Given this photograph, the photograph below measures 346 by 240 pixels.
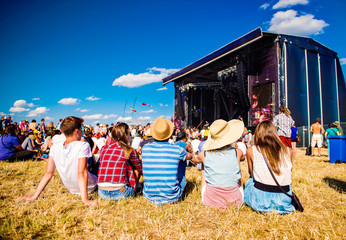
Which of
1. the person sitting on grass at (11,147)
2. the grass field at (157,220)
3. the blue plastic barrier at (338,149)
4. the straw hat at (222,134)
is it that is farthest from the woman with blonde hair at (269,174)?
the person sitting on grass at (11,147)

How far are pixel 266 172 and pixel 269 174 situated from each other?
4 cm

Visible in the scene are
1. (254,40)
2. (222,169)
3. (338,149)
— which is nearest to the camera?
(222,169)

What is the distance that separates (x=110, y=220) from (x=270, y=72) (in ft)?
39.2

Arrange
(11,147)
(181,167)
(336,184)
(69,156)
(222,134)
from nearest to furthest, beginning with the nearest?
(222,134)
(69,156)
(181,167)
(336,184)
(11,147)

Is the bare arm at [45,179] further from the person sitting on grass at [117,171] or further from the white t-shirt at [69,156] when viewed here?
the person sitting on grass at [117,171]

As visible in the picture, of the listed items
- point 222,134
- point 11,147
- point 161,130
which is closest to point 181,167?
point 161,130

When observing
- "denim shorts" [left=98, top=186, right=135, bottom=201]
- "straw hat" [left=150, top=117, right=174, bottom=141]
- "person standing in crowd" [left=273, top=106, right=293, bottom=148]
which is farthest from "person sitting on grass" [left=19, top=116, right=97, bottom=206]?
"person standing in crowd" [left=273, top=106, right=293, bottom=148]

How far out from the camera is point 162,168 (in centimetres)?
255

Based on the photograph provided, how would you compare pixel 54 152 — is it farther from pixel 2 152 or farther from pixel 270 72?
pixel 270 72

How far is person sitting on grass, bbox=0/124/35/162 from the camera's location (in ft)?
17.9

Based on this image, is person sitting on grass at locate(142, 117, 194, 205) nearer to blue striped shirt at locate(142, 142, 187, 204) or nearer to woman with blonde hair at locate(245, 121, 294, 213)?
blue striped shirt at locate(142, 142, 187, 204)

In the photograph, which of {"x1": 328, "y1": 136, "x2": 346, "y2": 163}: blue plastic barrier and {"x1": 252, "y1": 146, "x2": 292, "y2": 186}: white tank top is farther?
{"x1": 328, "y1": 136, "x2": 346, "y2": 163}: blue plastic barrier

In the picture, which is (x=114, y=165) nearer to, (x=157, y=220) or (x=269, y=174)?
(x=157, y=220)

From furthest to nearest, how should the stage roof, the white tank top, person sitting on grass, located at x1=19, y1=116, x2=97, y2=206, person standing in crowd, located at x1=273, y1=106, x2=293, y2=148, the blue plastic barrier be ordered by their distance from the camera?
the stage roof, the blue plastic barrier, person standing in crowd, located at x1=273, y1=106, x2=293, y2=148, person sitting on grass, located at x1=19, y1=116, x2=97, y2=206, the white tank top
